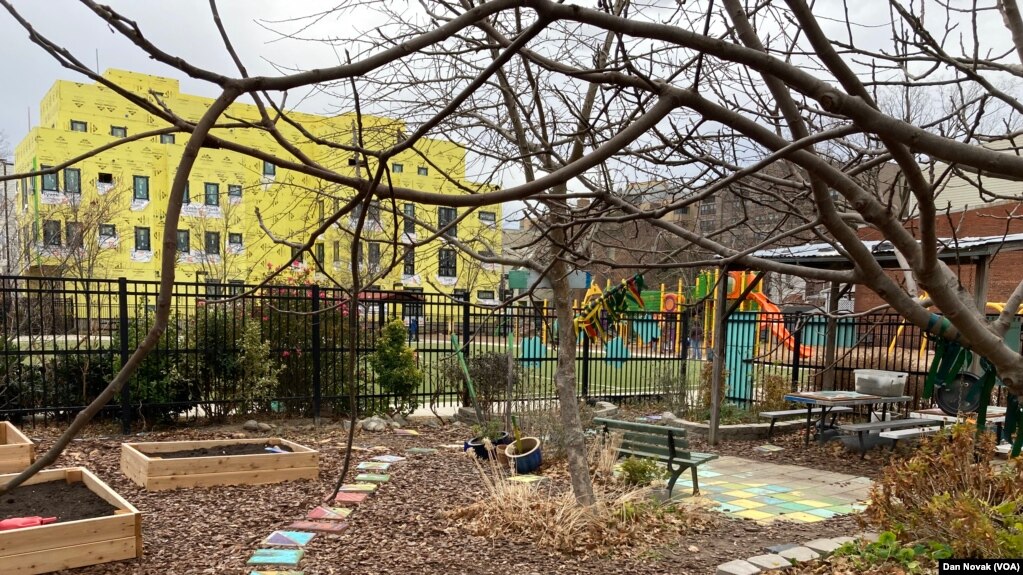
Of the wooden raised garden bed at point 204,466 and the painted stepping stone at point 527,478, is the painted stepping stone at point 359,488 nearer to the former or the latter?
the wooden raised garden bed at point 204,466

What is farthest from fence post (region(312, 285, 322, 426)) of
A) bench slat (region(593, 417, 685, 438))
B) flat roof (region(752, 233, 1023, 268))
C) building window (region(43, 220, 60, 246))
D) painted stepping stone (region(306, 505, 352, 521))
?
building window (region(43, 220, 60, 246))

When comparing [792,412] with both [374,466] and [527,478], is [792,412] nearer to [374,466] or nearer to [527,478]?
[527,478]

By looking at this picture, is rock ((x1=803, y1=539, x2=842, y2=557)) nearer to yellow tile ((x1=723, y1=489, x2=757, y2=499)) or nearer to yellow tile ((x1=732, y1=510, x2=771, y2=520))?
yellow tile ((x1=732, y1=510, x2=771, y2=520))

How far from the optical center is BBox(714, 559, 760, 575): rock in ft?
14.0

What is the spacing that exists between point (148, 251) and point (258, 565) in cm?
3555

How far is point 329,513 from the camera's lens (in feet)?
19.0

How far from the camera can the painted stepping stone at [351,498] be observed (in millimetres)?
6148

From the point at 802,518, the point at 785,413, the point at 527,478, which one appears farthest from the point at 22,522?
the point at 785,413

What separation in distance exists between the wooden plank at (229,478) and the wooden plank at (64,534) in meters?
1.90

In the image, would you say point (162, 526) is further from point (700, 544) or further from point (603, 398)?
point (603, 398)

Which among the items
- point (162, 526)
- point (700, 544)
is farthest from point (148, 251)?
point (700, 544)

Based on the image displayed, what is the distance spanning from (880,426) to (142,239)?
36.5m

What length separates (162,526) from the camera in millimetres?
5359

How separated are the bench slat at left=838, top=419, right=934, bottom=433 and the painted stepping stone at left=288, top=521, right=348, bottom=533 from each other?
21.3ft
